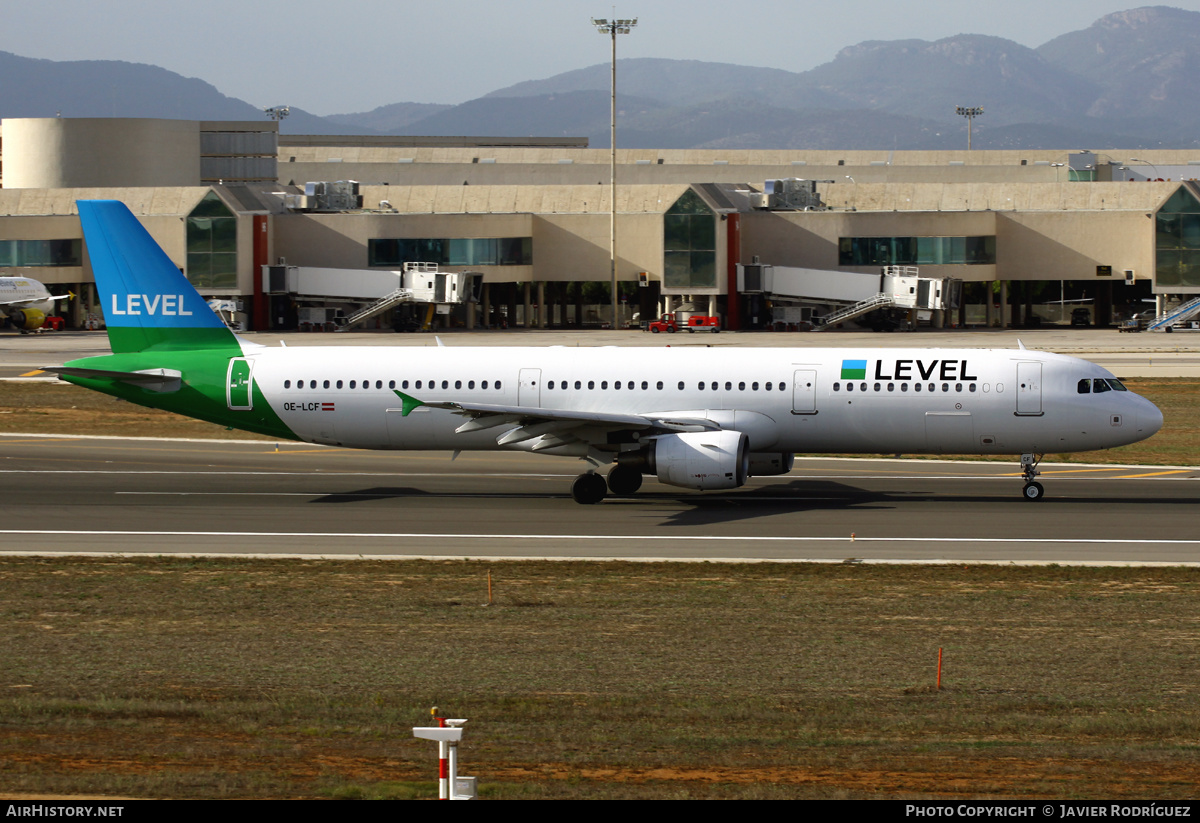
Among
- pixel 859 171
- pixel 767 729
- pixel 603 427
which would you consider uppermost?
pixel 859 171

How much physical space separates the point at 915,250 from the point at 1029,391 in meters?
79.5

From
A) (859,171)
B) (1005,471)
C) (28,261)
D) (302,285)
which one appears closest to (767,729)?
(1005,471)

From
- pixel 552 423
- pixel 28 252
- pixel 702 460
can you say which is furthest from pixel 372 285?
pixel 702 460

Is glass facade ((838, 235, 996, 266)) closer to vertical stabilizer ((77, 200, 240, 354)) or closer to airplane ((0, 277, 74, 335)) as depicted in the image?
airplane ((0, 277, 74, 335))

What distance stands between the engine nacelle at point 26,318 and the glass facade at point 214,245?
41.7ft

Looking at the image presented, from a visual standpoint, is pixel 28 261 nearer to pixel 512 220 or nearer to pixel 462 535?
pixel 512 220

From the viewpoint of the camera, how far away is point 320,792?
44.1ft

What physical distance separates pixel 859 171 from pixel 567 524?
14441 centimetres

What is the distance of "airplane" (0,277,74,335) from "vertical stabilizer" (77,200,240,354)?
7449 cm

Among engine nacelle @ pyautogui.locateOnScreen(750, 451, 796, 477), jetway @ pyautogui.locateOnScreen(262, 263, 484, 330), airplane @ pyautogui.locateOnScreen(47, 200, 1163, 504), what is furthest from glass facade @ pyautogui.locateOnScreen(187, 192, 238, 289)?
engine nacelle @ pyautogui.locateOnScreen(750, 451, 796, 477)

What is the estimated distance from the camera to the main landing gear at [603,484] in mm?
36062

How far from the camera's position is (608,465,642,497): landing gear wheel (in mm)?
37125

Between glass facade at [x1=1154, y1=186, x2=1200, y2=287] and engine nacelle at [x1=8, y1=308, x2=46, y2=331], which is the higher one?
glass facade at [x1=1154, y1=186, x2=1200, y2=287]

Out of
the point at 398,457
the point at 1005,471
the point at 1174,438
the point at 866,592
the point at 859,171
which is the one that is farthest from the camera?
the point at 859,171
